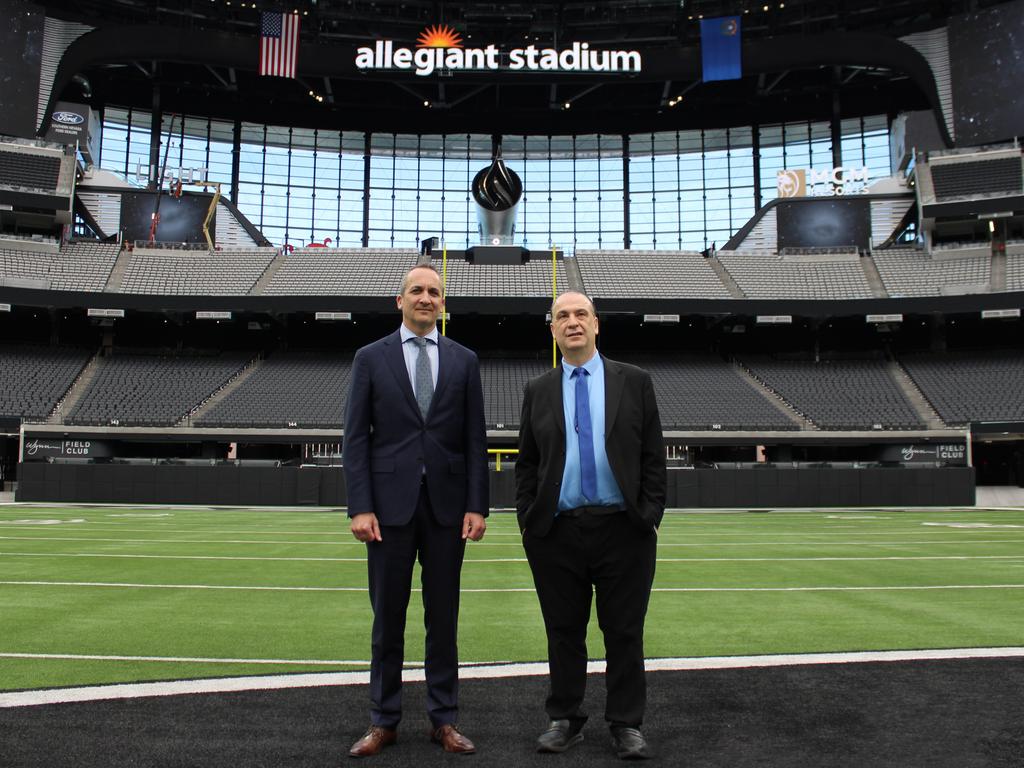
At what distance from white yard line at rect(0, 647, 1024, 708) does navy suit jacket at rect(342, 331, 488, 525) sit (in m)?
1.16

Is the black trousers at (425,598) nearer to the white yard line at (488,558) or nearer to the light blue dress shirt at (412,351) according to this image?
the light blue dress shirt at (412,351)

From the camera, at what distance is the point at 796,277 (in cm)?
3575

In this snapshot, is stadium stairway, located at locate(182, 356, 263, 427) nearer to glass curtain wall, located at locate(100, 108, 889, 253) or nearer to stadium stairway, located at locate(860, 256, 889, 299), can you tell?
glass curtain wall, located at locate(100, 108, 889, 253)

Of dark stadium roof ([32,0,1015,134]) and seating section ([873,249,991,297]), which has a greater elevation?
dark stadium roof ([32,0,1015,134])

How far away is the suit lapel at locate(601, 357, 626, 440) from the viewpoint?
3.49m

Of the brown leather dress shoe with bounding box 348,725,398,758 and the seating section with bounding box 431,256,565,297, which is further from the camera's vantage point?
the seating section with bounding box 431,256,565,297

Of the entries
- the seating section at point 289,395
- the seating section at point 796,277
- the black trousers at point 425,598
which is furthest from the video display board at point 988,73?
the black trousers at point 425,598

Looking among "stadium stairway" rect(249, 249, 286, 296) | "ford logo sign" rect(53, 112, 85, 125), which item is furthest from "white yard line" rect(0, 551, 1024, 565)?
"ford logo sign" rect(53, 112, 85, 125)

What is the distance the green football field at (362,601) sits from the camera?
470cm

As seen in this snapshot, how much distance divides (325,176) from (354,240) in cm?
388

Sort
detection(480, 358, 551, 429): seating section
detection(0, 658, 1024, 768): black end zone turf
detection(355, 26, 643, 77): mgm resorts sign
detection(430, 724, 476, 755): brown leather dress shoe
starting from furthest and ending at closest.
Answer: detection(355, 26, 643, 77): mgm resorts sign, detection(480, 358, 551, 429): seating section, detection(430, 724, 476, 755): brown leather dress shoe, detection(0, 658, 1024, 768): black end zone turf

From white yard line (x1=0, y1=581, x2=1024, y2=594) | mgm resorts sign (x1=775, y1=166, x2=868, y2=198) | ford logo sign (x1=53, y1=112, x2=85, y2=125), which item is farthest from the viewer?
mgm resorts sign (x1=775, y1=166, x2=868, y2=198)

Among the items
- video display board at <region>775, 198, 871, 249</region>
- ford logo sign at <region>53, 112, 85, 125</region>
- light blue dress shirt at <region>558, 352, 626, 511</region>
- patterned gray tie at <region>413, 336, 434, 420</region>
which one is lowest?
light blue dress shirt at <region>558, 352, 626, 511</region>

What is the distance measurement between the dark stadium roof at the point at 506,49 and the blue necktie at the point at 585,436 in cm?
3516
